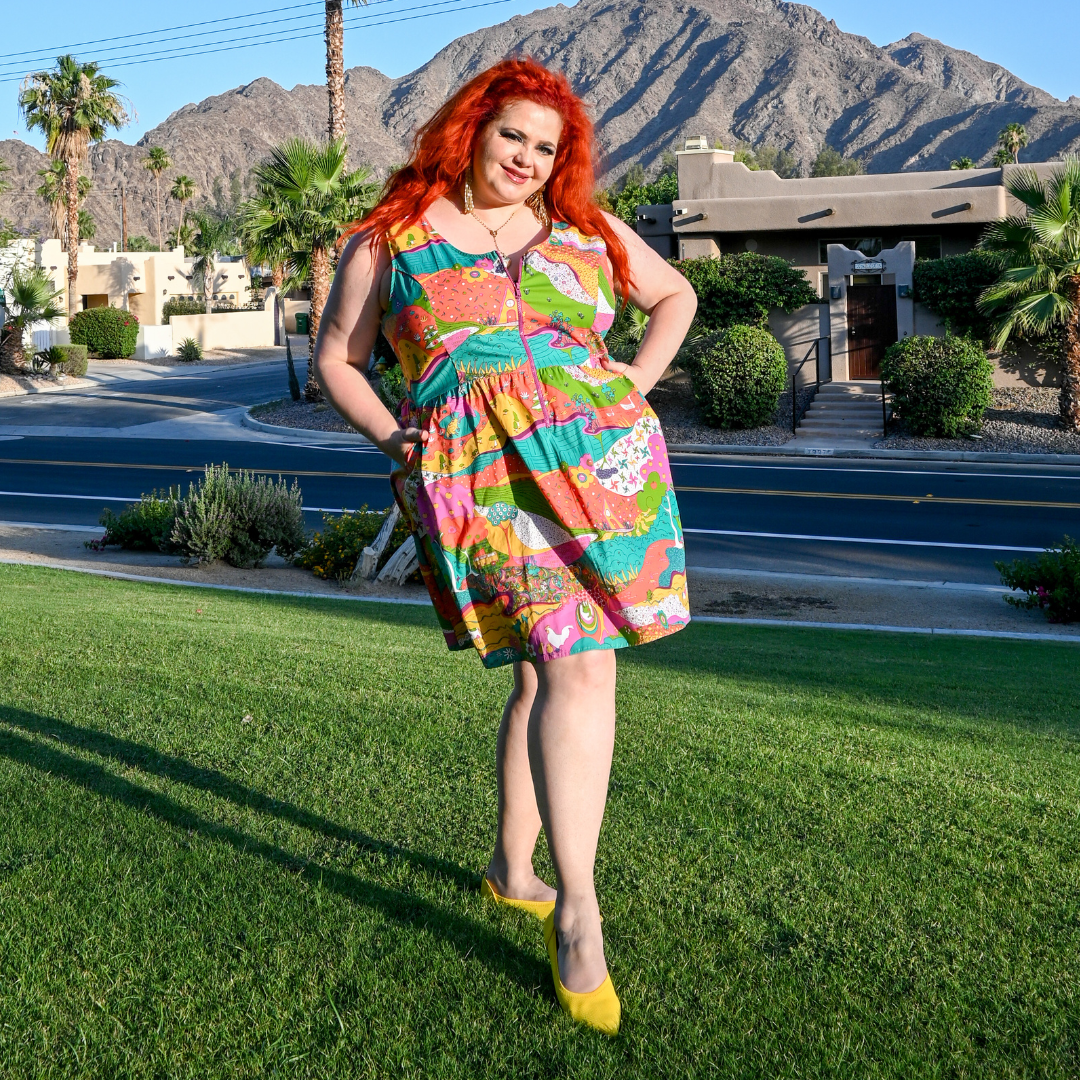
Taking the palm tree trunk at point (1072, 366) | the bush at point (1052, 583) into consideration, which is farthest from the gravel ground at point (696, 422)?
the bush at point (1052, 583)

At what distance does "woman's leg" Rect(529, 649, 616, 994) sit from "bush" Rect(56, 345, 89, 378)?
43.8 m

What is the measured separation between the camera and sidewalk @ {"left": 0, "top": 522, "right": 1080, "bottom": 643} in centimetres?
1035

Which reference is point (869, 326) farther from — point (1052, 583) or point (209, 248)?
point (209, 248)

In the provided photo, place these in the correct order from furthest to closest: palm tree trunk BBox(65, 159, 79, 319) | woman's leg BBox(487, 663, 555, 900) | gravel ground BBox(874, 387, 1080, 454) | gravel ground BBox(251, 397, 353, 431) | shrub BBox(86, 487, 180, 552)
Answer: palm tree trunk BBox(65, 159, 79, 319) → gravel ground BBox(251, 397, 353, 431) → gravel ground BBox(874, 387, 1080, 454) → shrub BBox(86, 487, 180, 552) → woman's leg BBox(487, 663, 555, 900)

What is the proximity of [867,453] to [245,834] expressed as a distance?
2131 centimetres

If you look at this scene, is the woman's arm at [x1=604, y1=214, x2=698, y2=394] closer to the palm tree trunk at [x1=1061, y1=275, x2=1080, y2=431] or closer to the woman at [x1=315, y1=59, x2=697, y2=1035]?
the woman at [x1=315, y1=59, x2=697, y2=1035]

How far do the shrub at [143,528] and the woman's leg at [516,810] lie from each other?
10901 mm

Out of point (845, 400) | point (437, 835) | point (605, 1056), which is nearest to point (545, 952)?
point (605, 1056)

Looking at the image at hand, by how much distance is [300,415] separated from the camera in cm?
3070

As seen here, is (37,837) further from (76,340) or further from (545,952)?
(76,340)

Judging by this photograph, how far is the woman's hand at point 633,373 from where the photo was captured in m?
2.82

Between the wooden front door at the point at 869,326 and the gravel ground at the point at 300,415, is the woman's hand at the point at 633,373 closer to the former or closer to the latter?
the gravel ground at the point at 300,415

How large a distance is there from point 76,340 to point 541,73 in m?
52.3

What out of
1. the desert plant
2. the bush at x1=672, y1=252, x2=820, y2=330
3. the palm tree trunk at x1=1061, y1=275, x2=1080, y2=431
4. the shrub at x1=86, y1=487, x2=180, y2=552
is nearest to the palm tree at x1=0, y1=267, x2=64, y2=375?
the desert plant
